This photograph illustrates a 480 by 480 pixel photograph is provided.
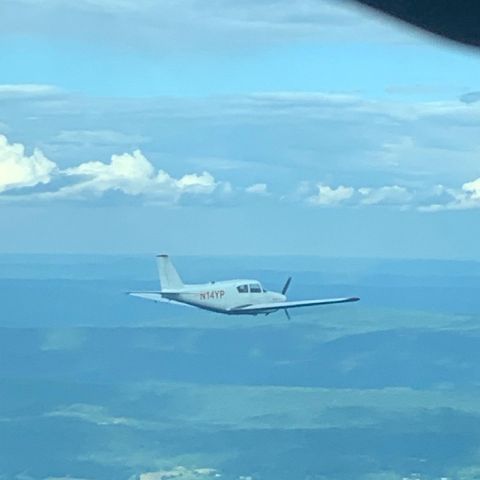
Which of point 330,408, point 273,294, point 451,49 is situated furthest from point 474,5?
point 330,408

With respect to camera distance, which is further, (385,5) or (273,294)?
(273,294)

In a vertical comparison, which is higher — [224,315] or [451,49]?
[224,315]

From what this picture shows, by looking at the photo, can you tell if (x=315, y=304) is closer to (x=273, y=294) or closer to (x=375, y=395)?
(x=273, y=294)

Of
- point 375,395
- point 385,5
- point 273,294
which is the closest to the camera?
point 385,5

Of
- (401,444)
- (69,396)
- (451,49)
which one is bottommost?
(451,49)

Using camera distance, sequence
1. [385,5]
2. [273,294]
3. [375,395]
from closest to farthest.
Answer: [385,5], [273,294], [375,395]

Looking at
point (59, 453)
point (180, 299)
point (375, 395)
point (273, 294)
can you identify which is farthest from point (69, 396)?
point (375, 395)
